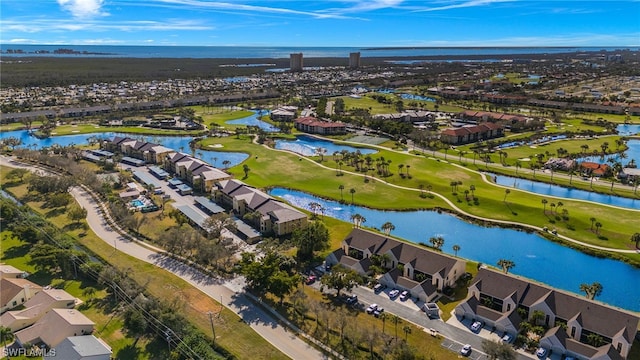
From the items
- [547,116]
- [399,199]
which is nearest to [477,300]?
[399,199]

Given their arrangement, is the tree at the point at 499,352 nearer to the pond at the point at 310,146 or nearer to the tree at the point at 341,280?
the tree at the point at 341,280

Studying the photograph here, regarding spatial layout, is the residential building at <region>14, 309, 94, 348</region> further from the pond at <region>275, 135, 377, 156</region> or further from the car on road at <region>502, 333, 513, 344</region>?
the pond at <region>275, 135, 377, 156</region>

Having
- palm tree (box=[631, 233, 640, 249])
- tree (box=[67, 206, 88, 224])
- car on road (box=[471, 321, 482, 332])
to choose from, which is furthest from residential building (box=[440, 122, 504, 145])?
tree (box=[67, 206, 88, 224])

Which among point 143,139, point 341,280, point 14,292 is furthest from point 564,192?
point 143,139

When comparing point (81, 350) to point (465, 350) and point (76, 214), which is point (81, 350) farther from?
point (76, 214)

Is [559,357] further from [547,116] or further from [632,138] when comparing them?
[547,116]

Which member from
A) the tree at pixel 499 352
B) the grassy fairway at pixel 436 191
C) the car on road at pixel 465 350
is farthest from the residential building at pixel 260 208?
the tree at pixel 499 352
